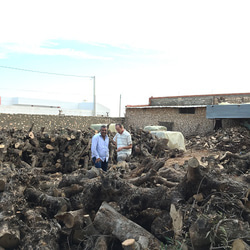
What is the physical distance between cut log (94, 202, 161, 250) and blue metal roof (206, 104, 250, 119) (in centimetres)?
1541

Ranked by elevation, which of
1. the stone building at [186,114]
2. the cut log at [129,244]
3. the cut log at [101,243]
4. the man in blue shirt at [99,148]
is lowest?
the cut log at [101,243]

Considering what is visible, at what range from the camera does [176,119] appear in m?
22.9

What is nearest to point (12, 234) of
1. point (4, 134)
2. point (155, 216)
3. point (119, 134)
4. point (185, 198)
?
point (155, 216)

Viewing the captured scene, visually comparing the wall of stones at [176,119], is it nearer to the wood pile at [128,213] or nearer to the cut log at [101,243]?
the wood pile at [128,213]

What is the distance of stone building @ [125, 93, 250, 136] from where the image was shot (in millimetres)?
20947

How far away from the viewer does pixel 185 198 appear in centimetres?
442

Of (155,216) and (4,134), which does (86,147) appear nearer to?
(4,134)

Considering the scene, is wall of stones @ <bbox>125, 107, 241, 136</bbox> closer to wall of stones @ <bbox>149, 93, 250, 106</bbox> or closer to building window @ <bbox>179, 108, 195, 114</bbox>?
building window @ <bbox>179, 108, 195, 114</bbox>

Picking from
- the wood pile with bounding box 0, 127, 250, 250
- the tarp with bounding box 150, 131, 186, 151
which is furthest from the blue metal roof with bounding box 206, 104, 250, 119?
the wood pile with bounding box 0, 127, 250, 250

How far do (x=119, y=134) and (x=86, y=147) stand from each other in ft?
12.4

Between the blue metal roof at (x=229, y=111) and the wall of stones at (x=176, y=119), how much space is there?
1.08 meters

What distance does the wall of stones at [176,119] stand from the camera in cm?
Answer: 2109

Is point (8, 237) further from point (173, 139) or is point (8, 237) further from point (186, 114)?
point (186, 114)

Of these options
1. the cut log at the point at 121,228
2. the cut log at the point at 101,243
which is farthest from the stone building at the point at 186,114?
the cut log at the point at 101,243
